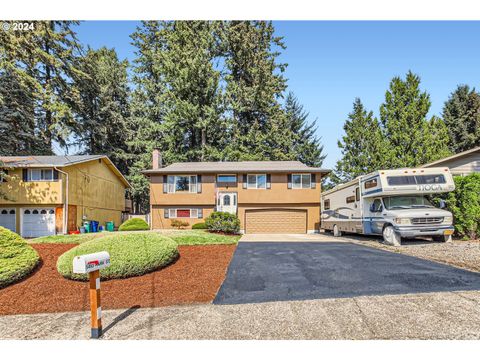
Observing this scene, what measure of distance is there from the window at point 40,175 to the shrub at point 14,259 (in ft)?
48.1

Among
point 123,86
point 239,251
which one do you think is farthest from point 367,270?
point 123,86

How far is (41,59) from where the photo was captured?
102ft

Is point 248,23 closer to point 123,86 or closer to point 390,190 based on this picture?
point 123,86

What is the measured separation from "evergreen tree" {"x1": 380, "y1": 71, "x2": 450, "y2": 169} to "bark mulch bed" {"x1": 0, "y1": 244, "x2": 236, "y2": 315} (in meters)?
19.9

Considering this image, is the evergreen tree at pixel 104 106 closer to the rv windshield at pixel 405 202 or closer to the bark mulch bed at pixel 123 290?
the bark mulch bed at pixel 123 290

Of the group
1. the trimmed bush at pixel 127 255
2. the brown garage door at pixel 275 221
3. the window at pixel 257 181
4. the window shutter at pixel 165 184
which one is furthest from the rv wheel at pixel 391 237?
the window shutter at pixel 165 184

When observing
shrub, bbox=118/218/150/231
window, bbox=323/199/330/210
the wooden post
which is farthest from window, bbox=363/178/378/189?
shrub, bbox=118/218/150/231

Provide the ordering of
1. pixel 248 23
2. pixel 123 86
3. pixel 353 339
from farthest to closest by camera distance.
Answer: pixel 123 86 → pixel 248 23 → pixel 353 339

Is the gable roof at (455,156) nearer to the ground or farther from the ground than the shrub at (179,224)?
farther from the ground

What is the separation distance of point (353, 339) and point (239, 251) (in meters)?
7.55

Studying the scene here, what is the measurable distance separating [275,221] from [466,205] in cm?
1354

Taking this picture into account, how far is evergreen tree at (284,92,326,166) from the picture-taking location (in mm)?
41062

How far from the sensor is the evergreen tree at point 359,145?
27.3 metres

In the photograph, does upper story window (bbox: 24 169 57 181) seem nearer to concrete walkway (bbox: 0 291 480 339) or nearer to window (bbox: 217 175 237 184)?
window (bbox: 217 175 237 184)
